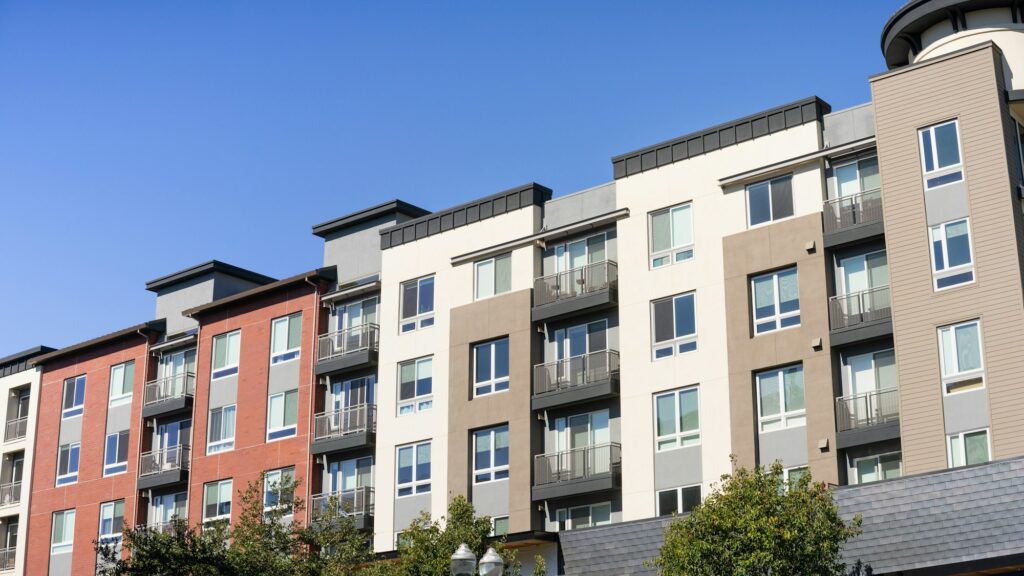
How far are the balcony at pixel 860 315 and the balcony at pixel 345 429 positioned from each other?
16978mm

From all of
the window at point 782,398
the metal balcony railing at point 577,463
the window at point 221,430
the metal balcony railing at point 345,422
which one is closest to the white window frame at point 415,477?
the metal balcony railing at point 345,422

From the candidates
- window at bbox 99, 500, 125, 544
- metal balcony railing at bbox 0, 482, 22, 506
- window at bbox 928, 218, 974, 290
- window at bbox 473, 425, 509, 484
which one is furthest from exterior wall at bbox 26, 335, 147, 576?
window at bbox 928, 218, 974, 290

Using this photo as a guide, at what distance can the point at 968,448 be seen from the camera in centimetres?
3300

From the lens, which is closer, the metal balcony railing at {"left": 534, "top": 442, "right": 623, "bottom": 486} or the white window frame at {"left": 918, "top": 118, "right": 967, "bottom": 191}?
the white window frame at {"left": 918, "top": 118, "right": 967, "bottom": 191}

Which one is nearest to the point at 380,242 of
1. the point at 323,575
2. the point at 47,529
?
the point at 323,575

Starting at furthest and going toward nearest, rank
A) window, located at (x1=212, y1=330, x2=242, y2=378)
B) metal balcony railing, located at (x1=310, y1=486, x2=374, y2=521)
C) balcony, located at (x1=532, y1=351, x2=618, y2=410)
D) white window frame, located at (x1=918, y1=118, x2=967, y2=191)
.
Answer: window, located at (x1=212, y1=330, x2=242, y2=378) < metal balcony railing, located at (x1=310, y1=486, x2=374, y2=521) < balcony, located at (x1=532, y1=351, x2=618, y2=410) < white window frame, located at (x1=918, y1=118, x2=967, y2=191)

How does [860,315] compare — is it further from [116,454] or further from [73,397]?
[73,397]

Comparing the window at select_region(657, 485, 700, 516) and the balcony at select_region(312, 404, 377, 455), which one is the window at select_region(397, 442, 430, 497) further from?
the window at select_region(657, 485, 700, 516)

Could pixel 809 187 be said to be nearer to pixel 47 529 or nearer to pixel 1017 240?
pixel 1017 240

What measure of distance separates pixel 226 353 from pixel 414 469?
37.5ft

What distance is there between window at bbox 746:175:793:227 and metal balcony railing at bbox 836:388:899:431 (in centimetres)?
574

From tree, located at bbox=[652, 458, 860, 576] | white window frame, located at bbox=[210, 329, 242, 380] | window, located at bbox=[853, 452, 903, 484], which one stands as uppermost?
white window frame, located at bbox=[210, 329, 242, 380]

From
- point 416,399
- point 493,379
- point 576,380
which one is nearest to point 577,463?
point 576,380

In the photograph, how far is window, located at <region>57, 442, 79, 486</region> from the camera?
188ft
